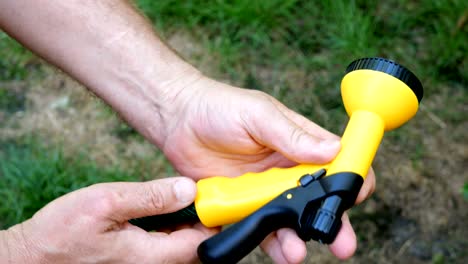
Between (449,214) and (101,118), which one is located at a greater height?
(101,118)

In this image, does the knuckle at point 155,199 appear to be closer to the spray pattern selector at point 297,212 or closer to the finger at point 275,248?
the spray pattern selector at point 297,212

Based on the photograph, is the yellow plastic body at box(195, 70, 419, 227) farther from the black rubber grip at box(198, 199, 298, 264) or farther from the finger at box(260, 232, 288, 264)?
the finger at box(260, 232, 288, 264)

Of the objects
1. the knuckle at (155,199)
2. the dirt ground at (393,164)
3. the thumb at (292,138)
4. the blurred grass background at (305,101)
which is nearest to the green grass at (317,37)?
the blurred grass background at (305,101)

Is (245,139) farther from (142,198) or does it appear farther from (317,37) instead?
(317,37)

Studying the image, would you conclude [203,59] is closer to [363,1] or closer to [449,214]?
[363,1]

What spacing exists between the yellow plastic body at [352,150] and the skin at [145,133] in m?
0.04

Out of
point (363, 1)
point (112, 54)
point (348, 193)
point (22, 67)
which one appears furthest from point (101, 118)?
point (348, 193)

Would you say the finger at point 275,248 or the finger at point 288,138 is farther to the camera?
the finger at point 275,248

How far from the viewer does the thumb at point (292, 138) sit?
55.4 inches

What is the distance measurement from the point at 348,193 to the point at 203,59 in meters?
1.57

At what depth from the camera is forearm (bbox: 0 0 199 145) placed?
1803mm

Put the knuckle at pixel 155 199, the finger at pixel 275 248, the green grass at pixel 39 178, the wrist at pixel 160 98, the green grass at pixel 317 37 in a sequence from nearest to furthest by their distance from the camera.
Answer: the knuckle at pixel 155 199, the finger at pixel 275 248, the wrist at pixel 160 98, the green grass at pixel 39 178, the green grass at pixel 317 37

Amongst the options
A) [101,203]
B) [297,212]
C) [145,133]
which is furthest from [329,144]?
[145,133]

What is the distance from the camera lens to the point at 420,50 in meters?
2.74
